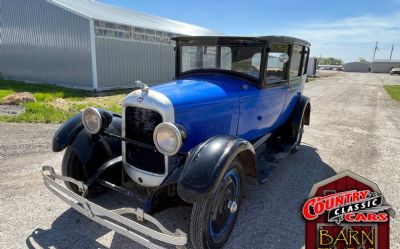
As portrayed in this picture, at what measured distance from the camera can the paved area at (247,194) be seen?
3.02 meters

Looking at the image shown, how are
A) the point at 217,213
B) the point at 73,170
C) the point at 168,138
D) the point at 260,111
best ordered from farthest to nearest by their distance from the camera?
the point at 260,111 < the point at 73,170 < the point at 217,213 < the point at 168,138

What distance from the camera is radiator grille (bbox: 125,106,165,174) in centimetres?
307

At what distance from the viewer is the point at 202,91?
133 inches

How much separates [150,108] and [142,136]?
38 centimetres

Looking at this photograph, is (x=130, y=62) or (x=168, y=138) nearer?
(x=168, y=138)

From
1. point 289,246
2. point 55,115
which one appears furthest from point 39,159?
point 289,246

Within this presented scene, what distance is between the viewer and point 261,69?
396cm

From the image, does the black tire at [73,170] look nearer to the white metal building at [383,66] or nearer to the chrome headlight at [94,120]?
the chrome headlight at [94,120]

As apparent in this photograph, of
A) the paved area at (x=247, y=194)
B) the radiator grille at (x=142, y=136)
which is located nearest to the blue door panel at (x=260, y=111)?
the paved area at (x=247, y=194)

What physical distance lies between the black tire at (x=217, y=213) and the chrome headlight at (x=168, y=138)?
1.65 feet

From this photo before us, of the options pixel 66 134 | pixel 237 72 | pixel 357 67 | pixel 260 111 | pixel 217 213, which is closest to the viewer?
pixel 217 213

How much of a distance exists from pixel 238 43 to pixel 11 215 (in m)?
3.42

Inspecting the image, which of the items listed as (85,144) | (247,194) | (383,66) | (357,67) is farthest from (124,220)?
(357,67)

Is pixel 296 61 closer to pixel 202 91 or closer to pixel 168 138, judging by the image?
pixel 202 91
